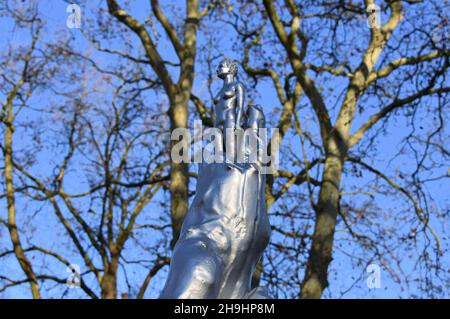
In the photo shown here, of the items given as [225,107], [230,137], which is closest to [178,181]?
[225,107]

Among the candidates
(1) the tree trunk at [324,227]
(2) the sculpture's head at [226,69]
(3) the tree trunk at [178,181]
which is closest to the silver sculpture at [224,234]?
(2) the sculpture's head at [226,69]

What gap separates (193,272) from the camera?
7.32 metres

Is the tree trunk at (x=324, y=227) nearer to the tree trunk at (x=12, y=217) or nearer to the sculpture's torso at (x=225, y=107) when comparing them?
the sculpture's torso at (x=225, y=107)

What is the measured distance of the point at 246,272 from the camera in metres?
7.89

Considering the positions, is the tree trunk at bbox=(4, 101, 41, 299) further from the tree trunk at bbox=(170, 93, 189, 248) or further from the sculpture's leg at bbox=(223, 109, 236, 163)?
the sculpture's leg at bbox=(223, 109, 236, 163)

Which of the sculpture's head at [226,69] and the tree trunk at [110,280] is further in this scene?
the tree trunk at [110,280]

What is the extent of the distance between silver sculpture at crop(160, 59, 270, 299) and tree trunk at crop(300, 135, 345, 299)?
457 centimetres

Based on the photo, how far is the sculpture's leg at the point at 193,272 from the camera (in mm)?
7219

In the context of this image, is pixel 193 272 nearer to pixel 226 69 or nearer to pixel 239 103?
pixel 239 103

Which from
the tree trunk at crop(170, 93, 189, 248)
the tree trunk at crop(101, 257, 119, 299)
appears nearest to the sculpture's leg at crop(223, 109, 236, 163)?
the tree trunk at crop(170, 93, 189, 248)

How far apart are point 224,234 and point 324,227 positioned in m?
5.42

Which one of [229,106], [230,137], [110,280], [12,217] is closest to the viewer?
[230,137]
